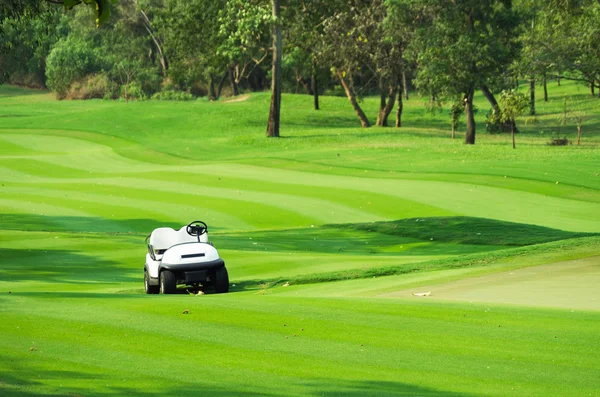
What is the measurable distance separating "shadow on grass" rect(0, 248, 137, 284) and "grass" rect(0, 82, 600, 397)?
9cm

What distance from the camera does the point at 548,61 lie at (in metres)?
60.8

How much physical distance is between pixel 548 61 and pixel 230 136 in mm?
20526

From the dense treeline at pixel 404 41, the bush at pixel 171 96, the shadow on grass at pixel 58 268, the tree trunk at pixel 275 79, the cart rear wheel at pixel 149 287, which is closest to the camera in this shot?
the cart rear wheel at pixel 149 287

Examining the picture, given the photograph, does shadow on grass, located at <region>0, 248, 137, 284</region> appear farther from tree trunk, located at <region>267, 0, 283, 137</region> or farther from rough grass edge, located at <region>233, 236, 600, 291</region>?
tree trunk, located at <region>267, 0, 283, 137</region>

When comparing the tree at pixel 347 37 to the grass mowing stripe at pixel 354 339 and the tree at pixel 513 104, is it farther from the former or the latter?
the grass mowing stripe at pixel 354 339

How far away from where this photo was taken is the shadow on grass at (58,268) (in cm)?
1831

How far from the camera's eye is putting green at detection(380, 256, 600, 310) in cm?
1410

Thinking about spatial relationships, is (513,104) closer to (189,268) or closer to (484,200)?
(484,200)

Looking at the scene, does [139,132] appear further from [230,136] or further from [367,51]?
[367,51]

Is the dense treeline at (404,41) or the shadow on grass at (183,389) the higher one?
the dense treeline at (404,41)

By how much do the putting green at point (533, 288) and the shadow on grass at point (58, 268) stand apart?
253 inches

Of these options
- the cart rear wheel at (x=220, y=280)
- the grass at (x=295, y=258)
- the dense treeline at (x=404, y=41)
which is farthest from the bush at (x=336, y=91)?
the cart rear wheel at (x=220, y=280)

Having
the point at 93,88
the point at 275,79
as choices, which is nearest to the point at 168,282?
the point at 275,79

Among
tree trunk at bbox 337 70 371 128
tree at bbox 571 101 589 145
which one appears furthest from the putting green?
tree at bbox 571 101 589 145
